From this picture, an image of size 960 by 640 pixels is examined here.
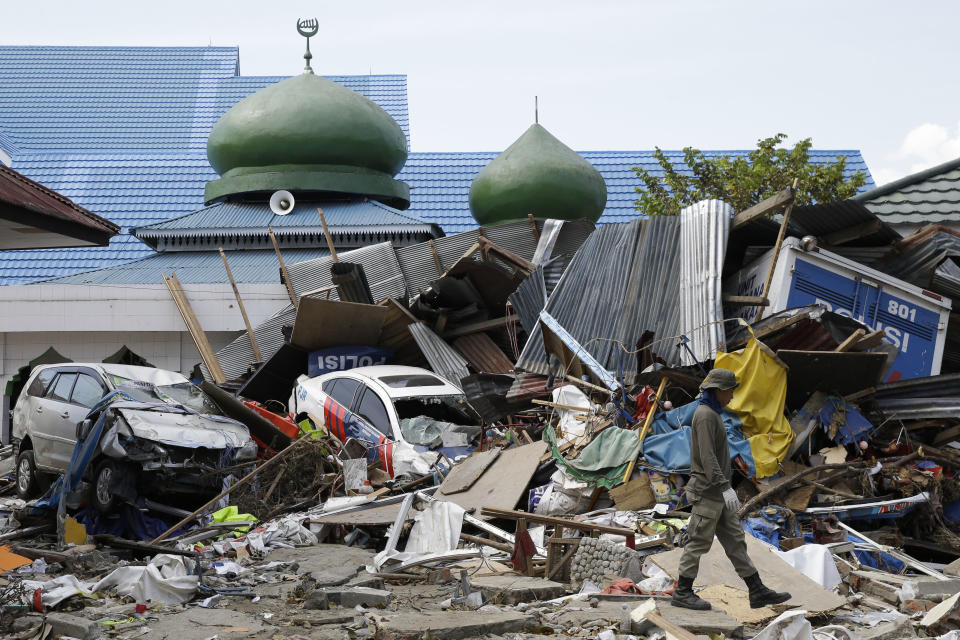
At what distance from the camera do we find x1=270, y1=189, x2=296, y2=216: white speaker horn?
2422 centimetres

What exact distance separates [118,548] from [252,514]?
1.83m

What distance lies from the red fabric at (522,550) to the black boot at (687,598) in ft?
5.95

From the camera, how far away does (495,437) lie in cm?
1335

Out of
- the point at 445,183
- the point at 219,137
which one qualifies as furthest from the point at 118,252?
the point at 445,183

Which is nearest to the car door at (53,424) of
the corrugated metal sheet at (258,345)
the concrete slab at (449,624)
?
the corrugated metal sheet at (258,345)

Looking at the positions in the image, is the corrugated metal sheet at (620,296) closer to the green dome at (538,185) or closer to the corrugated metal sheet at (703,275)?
the corrugated metal sheet at (703,275)

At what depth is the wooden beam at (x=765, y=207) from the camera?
12.2m

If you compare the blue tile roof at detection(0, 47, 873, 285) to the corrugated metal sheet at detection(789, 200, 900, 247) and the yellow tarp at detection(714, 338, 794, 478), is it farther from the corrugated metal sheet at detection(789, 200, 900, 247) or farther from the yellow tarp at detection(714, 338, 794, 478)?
the yellow tarp at detection(714, 338, 794, 478)

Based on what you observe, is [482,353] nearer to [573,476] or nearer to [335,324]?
[335,324]

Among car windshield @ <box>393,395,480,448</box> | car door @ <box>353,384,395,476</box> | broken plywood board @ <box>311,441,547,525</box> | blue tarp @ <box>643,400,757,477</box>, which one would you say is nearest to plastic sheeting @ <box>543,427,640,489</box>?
blue tarp @ <box>643,400,757,477</box>

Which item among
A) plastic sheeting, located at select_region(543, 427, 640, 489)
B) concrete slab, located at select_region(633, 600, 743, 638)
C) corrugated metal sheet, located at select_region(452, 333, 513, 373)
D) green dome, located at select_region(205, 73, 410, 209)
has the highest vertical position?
green dome, located at select_region(205, 73, 410, 209)

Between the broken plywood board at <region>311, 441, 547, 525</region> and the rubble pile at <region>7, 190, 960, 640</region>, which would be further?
the broken plywood board at <region>311, 441, 547, 525</region>

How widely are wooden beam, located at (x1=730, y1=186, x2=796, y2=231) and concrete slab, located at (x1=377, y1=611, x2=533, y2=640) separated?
257 inches

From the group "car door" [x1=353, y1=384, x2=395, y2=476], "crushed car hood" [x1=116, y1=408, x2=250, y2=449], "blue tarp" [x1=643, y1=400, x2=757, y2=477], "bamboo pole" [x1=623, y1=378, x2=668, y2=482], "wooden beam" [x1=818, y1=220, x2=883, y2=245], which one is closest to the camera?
"blue tarp" [x1=643, y1=400, x2=757, y2=477]
